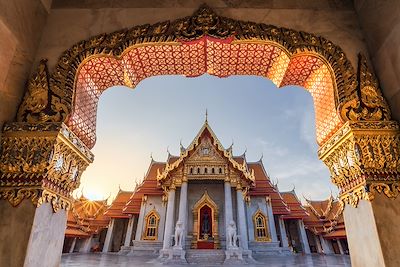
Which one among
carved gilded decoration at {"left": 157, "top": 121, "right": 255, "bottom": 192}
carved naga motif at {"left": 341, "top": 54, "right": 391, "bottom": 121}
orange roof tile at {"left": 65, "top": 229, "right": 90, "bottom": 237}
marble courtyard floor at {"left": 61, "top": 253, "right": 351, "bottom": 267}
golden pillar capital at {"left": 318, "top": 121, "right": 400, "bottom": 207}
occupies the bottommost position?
marble courtyard floor at {"left": 61, "top": 253, "right": 351, "bottom": 267}

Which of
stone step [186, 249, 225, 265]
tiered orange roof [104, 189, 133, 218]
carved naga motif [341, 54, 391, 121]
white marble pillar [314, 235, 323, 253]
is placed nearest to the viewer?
carved naga motif [341, 54, 391, 121]

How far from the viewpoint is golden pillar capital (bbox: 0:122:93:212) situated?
6.93ft

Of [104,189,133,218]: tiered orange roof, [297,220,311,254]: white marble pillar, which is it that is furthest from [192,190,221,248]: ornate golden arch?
[297,220,311,254]: white marble pillar

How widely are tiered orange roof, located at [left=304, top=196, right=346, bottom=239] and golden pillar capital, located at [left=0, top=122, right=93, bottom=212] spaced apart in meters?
21.3

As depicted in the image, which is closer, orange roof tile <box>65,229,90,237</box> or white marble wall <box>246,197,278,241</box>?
white marble wall <box>246,197,278,241</box>

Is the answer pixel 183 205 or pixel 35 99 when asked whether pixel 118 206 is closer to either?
pixel 183 205

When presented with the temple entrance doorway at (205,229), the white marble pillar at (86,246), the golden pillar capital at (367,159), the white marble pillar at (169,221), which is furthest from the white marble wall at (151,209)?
the golden pillar capital at (367,159)

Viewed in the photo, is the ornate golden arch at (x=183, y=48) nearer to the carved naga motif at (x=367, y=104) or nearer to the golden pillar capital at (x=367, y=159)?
the carved naga motif at (x=367, y=104)

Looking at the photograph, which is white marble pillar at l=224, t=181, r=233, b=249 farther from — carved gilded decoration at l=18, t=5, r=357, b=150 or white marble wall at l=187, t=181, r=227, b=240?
carved gilded decoration at l=18, t=5, r=357, b=150

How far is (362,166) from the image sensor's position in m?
2.16

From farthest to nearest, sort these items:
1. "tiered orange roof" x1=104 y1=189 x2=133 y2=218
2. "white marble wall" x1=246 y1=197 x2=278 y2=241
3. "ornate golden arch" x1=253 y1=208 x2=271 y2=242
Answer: "tiered orange roof" x1=104 y1=189 x2=133 y2=218
"white marble wall" x1=246 y1=197 x2=278 y2=241
"ornate golden arch" x1=253 y1=208 x2=271 y2=242

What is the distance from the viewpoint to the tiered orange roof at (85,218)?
1905cm

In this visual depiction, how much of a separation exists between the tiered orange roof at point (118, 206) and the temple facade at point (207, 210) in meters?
0.09

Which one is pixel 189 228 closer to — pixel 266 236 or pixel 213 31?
pixel 266 236
